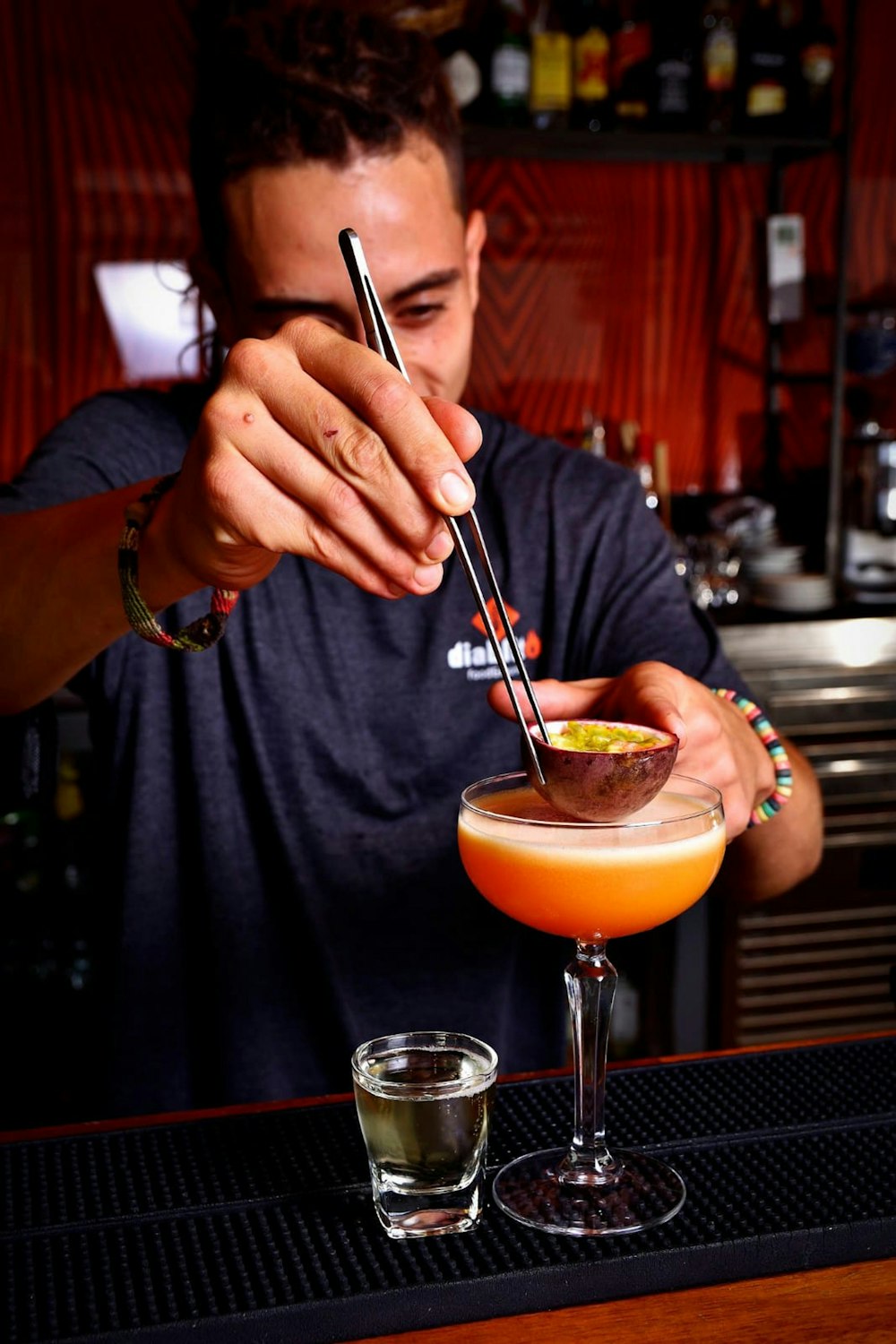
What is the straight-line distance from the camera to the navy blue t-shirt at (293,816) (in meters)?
1.71

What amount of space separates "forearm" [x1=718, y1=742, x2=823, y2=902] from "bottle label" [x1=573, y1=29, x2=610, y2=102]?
2.54 metres

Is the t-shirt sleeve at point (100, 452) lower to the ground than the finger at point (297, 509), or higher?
lower

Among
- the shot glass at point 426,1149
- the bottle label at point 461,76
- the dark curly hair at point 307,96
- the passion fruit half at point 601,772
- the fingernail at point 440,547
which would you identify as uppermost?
the bottle label at point 461,76

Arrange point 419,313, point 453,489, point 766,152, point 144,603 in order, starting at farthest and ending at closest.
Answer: point 766,152 → point 419,313 → point 144,603 → point 453,489

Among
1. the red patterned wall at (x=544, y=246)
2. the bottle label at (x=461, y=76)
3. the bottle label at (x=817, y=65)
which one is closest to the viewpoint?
the bottle label at (x=461, y=76)

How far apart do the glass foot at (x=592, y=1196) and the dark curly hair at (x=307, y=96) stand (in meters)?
1.10

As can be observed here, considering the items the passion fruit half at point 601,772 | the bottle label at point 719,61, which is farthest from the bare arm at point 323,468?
the bottle label at point 719,61

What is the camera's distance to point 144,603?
1.21 meters

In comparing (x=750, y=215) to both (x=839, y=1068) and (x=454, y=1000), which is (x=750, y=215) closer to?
(x=454, y=1000)

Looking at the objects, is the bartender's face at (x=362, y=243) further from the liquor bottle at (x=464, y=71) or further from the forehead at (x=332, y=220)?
the liquor bottle at (x=464, y=71)

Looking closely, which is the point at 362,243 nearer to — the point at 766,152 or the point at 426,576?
the point at 426,576

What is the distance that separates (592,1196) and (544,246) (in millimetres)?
3456

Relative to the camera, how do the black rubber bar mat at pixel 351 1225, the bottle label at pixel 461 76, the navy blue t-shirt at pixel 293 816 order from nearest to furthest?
1. the black rubber bar mat at pixel 351 1225
2. the navy blue t-shirt at pixel 293 816
3. the bottle label at pixel 461 76

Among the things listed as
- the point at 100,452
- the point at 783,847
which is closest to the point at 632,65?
the point at 100,452
